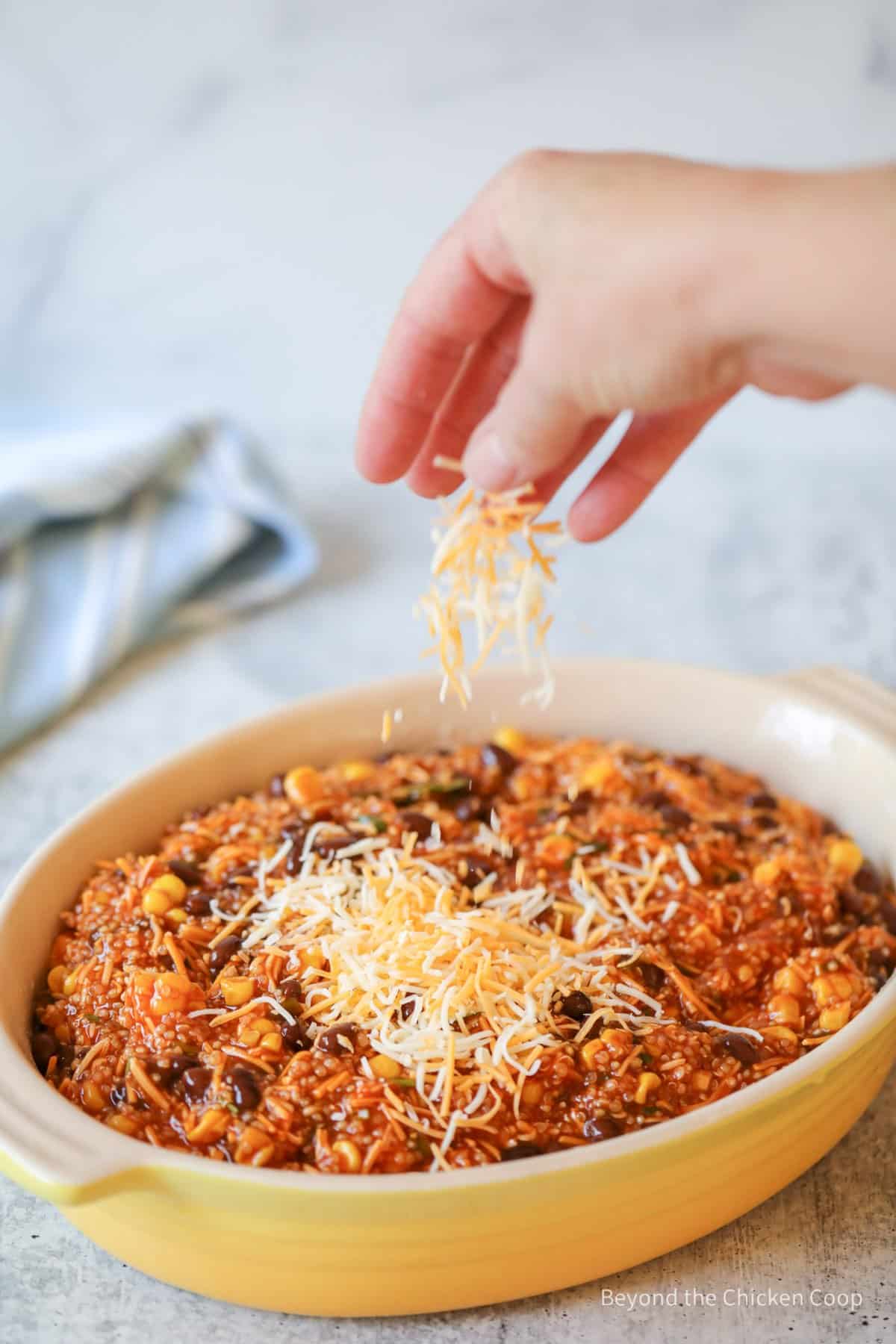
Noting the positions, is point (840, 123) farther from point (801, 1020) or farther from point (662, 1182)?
point (662, 1182)

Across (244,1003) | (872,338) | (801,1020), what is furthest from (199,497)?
(872,338)

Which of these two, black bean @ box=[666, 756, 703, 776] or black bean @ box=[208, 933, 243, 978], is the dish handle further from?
black bean @ box=[208, 933, 243, 978]

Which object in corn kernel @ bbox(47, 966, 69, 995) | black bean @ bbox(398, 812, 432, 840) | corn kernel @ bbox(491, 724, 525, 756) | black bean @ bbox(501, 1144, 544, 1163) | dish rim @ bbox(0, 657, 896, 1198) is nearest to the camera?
dish rim @ bbox(0, 657, 896, 1198)

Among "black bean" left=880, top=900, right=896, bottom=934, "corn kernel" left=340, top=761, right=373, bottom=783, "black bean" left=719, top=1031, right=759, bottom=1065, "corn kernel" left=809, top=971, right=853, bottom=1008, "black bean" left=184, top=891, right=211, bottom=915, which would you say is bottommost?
"black bean" left=880, top=900, right=896, bottom=934

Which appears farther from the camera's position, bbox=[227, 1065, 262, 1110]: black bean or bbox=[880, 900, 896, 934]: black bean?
bbox=[880, 900, 896, 934]: black bean

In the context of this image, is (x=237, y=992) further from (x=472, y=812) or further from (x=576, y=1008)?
(x=472, y=812)

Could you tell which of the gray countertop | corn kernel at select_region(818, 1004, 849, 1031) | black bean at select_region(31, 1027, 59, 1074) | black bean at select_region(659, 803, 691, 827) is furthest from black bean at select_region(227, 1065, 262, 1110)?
the gray countertop

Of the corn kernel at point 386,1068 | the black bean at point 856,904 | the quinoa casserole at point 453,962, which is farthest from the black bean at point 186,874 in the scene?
the black bean at point 856,904
